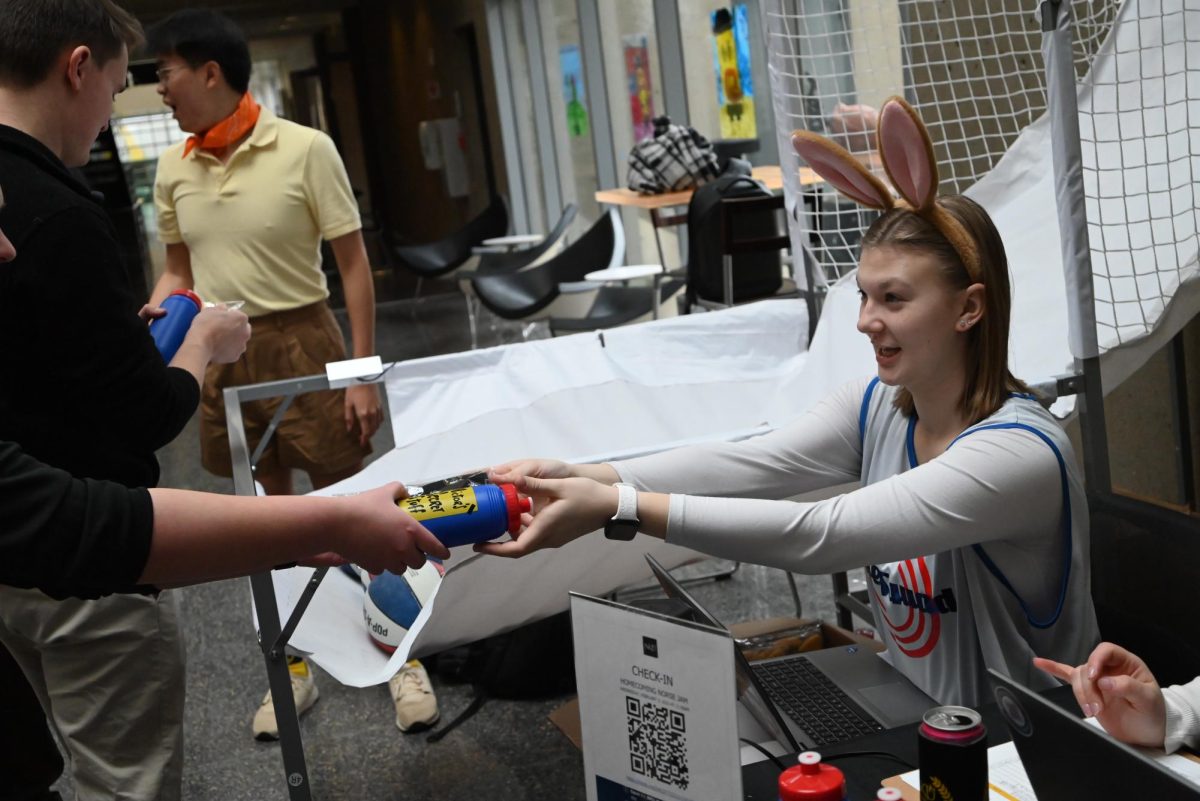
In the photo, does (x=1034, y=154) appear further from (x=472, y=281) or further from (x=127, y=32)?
(x=472, y=281)

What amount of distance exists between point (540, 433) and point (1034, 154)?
126cm

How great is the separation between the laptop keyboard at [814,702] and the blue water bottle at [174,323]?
1.10 m

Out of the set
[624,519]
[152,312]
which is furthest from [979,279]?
[152,312]

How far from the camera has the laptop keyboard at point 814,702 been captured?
1.75 meters

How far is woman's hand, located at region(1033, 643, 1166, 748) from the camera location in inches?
48.8

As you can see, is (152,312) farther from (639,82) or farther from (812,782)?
(639,82)

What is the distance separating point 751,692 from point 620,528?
10.9 inches

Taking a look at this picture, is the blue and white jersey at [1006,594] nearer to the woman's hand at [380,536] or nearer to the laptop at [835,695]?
the laptop at [835,695]

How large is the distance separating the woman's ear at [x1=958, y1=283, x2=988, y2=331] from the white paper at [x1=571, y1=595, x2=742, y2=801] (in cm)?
72

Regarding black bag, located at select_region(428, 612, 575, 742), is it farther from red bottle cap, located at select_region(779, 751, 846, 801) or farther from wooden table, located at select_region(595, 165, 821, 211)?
wooden table, located at select_region(595, 165, 821, 211)

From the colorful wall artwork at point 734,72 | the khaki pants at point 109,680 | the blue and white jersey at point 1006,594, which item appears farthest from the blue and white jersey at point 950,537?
the colorful wall artwork at point 734,72

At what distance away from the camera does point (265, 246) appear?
2883 millimetres

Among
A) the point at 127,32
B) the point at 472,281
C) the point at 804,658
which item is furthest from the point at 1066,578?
the point at 472,281

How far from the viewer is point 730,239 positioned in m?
4.94
